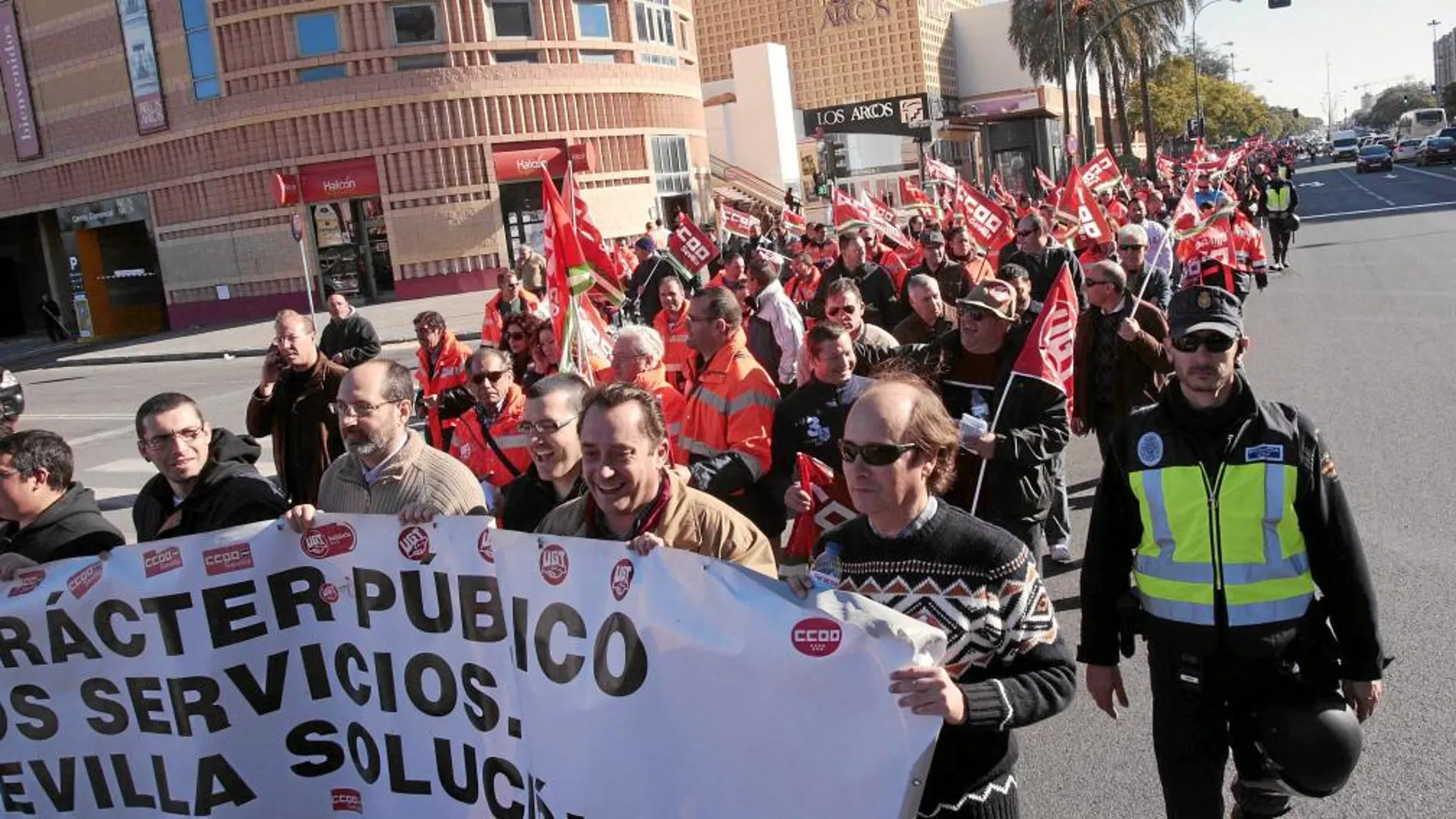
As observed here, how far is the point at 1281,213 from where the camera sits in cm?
2108

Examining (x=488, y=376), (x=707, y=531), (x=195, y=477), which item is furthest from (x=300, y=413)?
(x=707, y=531)

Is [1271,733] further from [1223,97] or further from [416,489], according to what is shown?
[1223,97]

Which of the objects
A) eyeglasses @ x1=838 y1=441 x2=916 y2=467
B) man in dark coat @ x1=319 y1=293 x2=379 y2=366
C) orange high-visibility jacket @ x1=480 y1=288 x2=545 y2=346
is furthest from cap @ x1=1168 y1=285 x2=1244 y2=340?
man in dark coat @ x1=319 y1=293 x2=379 y2=366

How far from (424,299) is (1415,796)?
31.7m

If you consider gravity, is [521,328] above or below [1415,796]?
above

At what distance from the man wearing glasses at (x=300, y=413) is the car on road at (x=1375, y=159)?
6189 cm

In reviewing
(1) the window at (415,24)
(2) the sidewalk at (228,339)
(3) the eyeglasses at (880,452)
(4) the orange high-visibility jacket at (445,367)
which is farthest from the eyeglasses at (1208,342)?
(1) the window at (415,24)

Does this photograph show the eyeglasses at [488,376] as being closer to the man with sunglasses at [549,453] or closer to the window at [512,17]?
the man with sunglasses at [549,453]

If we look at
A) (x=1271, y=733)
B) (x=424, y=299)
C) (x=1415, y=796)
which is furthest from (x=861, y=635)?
(x=424, y=299)

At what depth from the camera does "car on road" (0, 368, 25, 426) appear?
683 cm

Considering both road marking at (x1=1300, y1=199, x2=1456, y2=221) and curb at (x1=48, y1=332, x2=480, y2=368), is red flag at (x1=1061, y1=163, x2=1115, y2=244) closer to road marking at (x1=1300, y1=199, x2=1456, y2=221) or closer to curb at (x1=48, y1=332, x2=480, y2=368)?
curb at (x1=48, y1=332, x2=480, y2=368)

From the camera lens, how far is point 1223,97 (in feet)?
314

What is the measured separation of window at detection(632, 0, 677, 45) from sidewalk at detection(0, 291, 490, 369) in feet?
32.3

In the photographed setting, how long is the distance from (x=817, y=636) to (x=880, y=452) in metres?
0.45
